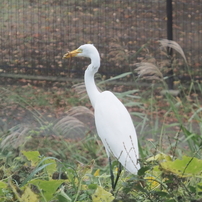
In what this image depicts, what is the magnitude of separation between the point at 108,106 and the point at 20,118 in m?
2.86

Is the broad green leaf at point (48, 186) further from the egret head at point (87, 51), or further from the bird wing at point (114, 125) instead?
the egret head at point (87, 51)

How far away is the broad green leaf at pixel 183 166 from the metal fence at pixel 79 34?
5.12 m

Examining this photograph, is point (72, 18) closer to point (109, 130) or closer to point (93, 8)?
point (93, 8)

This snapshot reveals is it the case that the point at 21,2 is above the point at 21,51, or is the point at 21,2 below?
above

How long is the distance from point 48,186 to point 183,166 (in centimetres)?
61

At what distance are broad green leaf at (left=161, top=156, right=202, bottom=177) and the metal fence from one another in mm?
5119

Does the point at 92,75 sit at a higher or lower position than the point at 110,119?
higher

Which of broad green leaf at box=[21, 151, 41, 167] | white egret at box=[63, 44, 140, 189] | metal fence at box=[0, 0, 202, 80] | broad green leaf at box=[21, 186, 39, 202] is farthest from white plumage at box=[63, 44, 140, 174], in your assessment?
metal fence at box=[0, 0, 202, 80]

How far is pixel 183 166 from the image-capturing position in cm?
226

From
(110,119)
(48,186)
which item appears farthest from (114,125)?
(48,186)

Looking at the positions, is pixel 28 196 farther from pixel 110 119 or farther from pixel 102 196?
pixel 110 119

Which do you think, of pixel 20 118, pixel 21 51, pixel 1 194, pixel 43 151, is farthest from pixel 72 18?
pixel 1 194

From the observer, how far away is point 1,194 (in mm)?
2471

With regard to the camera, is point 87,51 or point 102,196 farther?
point 87,51
